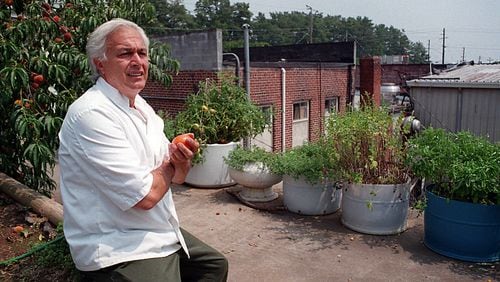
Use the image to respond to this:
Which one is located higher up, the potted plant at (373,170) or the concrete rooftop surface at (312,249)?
the potted plant at (373,170)

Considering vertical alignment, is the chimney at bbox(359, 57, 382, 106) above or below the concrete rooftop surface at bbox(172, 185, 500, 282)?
above

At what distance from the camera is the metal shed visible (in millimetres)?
10000

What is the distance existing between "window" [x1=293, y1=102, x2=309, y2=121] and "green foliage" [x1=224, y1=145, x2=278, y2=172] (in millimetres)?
6774

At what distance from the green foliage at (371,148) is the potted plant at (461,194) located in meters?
0.43

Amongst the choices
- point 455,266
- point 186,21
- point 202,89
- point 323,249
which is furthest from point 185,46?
point 186,21

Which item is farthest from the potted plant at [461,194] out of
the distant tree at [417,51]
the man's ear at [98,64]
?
the distant tree at [417,51]

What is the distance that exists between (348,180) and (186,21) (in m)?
48.5

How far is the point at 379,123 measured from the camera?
4.86 metres

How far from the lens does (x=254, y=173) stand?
5.97 metres

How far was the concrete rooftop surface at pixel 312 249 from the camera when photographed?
151 inches

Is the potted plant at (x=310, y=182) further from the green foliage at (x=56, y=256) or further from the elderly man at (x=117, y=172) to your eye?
the elderly man at (x=117, y=172)

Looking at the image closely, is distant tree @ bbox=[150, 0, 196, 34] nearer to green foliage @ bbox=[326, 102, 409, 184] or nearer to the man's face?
green foliage @ bbox=[326, 102, 409, 184]

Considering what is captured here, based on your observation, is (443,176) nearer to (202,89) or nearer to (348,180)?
(348,180)

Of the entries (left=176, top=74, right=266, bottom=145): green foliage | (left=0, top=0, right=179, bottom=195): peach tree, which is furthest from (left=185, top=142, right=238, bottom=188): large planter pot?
(left=0, top=0, right=179, bottom=195): peach tree
